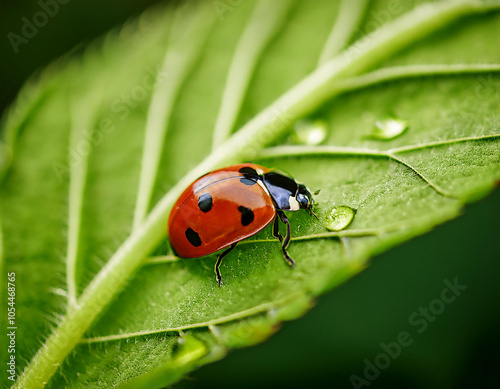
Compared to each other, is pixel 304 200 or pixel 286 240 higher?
pixel 304 200

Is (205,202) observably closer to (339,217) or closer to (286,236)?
(286,236)

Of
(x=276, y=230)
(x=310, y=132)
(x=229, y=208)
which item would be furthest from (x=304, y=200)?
(x=310, y=132)

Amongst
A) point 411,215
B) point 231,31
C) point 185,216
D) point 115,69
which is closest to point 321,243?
point 411,215

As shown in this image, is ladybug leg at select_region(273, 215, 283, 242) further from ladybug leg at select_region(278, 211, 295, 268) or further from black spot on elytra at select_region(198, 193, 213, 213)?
black spot on elytra at select_region(198, 193, 213, 213)

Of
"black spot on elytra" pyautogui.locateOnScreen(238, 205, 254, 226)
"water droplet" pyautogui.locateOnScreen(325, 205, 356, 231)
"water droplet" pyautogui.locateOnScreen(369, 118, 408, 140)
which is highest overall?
"water droplet" pyautogui.locateOnScreen(369, 118, 408, 140)

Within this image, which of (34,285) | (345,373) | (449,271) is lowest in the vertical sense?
(345,373)

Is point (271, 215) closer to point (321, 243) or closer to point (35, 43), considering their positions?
point (321, 243)

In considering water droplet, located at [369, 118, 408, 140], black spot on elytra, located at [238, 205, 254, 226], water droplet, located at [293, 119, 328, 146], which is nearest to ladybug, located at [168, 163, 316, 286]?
black spot on elytra, located at [238, 205, 254, 226]
